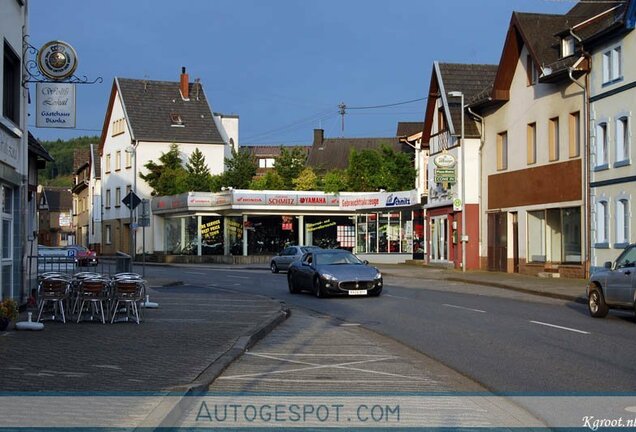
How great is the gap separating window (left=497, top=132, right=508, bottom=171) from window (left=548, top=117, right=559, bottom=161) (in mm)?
4484

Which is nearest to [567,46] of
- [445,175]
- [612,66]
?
[612,66]

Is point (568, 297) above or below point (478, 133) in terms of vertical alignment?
below

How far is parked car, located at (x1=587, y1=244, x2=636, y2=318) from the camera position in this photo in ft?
57.6

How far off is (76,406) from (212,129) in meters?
64.1

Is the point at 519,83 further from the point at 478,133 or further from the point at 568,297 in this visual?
the point at 568,297

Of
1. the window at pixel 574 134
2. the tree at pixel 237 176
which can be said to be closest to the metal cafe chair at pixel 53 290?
the window at pixel 574 134

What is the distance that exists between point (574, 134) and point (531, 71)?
441 cm

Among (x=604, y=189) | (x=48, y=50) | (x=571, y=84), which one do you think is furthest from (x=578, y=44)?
(x=48, y=50)

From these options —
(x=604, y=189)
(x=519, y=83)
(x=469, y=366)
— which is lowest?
(x=469, y=366)

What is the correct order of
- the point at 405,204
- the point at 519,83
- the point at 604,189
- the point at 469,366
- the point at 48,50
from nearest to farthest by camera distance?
the point at 469,366
the point at 48,50
the point at 604,189
the point at 519,83
the point at 405,204

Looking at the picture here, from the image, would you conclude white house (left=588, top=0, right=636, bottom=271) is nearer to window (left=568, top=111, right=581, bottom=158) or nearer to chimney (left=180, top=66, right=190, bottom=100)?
window (left=568, top=111, right=581, bottom=158)

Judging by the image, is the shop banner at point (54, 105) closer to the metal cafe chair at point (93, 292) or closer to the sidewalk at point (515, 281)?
the metal cafe chair at point (93, 292)

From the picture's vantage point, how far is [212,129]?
71.4 m

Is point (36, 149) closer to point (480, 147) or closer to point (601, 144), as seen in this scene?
point (601, 144)
